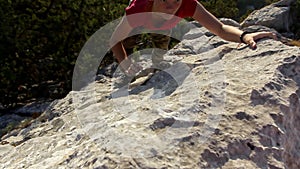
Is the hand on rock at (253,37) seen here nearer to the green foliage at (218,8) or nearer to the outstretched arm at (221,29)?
the outstretched arm at (221,29)

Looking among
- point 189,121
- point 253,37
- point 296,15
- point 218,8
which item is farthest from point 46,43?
point 189,121

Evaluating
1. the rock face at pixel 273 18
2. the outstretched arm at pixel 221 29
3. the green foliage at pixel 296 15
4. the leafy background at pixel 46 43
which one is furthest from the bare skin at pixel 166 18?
the green foliage at pixel 296 15

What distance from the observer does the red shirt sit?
3961mm

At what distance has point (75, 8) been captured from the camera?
9.20 m

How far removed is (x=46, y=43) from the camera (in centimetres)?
921

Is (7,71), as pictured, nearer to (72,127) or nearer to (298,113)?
(72,127)

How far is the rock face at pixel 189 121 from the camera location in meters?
2.73

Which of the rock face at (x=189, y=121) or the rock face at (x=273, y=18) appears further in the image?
the rock face at (x=273, y=18)

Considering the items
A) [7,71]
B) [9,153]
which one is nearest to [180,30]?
[9,153]

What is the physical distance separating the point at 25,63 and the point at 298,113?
660 centimetres

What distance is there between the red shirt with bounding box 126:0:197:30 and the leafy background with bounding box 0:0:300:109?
470 centimetres

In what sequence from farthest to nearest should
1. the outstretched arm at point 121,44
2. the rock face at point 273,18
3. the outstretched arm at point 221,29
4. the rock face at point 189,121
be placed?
the rock face at point 273,18, the outstretched arm at point 221,29, the outstretched arm at point 121,44, the rock face at point 189,121

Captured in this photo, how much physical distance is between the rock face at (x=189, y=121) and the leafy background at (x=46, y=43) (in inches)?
176

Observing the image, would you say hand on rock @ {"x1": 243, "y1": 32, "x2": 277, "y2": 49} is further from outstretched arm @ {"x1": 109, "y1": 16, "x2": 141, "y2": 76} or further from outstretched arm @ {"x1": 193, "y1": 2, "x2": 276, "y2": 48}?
outstretched arm @ {"x1": 109, "y1": 16, "x2": 141, "y2": 76}
